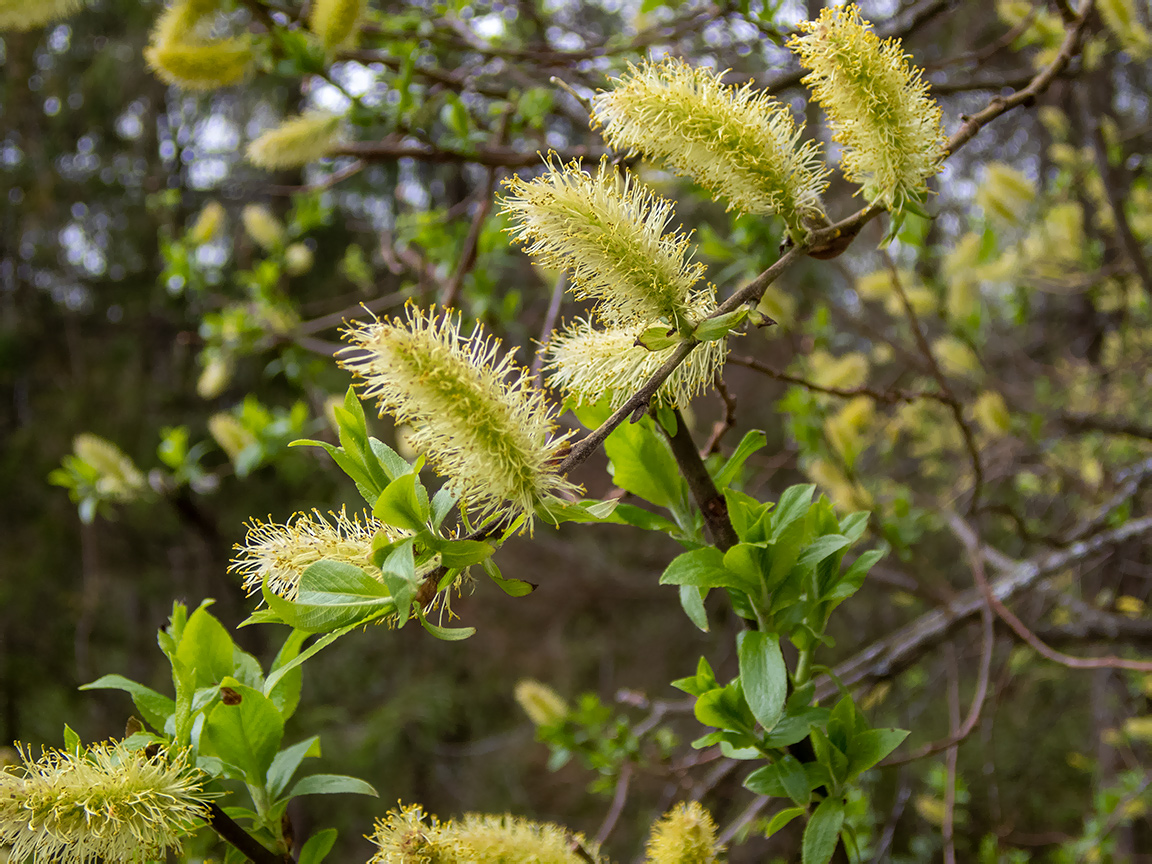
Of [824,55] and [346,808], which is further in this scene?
[346,808]

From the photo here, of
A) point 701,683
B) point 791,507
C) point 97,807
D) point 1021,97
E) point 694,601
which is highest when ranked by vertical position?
point 1021,97

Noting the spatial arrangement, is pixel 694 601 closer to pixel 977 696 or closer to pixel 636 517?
pixel 636 517

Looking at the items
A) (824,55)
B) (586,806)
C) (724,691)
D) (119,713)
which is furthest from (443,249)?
(586,806)

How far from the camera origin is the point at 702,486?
0.75 m

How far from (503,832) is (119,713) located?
4246mm

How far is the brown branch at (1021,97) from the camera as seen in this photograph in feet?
2.73

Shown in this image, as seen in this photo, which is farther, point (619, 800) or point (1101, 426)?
point (1101, 426)

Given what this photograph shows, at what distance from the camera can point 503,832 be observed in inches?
33.5

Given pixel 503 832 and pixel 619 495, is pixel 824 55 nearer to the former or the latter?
pixel 619 495

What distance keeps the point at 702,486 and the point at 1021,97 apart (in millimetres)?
624

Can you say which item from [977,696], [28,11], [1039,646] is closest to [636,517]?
[1039,646]

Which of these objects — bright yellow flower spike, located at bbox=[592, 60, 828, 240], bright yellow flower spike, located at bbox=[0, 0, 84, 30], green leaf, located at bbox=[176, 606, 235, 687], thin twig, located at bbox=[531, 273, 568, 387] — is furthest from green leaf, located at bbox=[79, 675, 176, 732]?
bright yellow flower spike, located at bbox=[0, 0, 84, 30]

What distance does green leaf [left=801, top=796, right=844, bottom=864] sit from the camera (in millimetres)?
725

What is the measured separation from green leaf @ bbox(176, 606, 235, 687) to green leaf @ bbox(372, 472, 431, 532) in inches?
13.5
